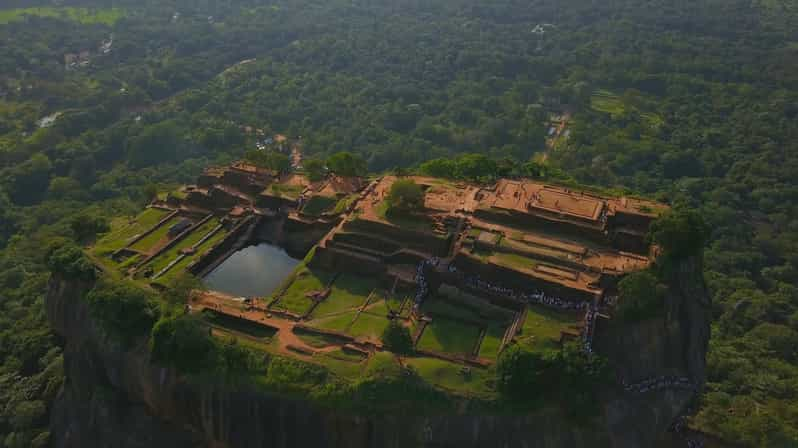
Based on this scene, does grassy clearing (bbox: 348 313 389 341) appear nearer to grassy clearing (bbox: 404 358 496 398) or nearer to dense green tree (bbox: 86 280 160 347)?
grassy clearing (bbox: 404 358 496 398)

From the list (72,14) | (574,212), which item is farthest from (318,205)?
(72,14)

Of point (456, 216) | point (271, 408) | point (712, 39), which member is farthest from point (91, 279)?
point (712, 39)

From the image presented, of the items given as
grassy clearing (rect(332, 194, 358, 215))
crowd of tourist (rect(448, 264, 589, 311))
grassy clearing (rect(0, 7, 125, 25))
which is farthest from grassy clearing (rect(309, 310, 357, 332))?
grassy clearing (rect(0, 7, 125, 25))

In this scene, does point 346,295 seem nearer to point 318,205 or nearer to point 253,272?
point 253,272

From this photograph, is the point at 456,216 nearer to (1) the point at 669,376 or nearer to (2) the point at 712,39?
(1) the point at 669,376

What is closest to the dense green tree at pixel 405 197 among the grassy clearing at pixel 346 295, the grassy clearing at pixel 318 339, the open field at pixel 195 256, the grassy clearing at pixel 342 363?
the grassy clearing at pixel 346 295
